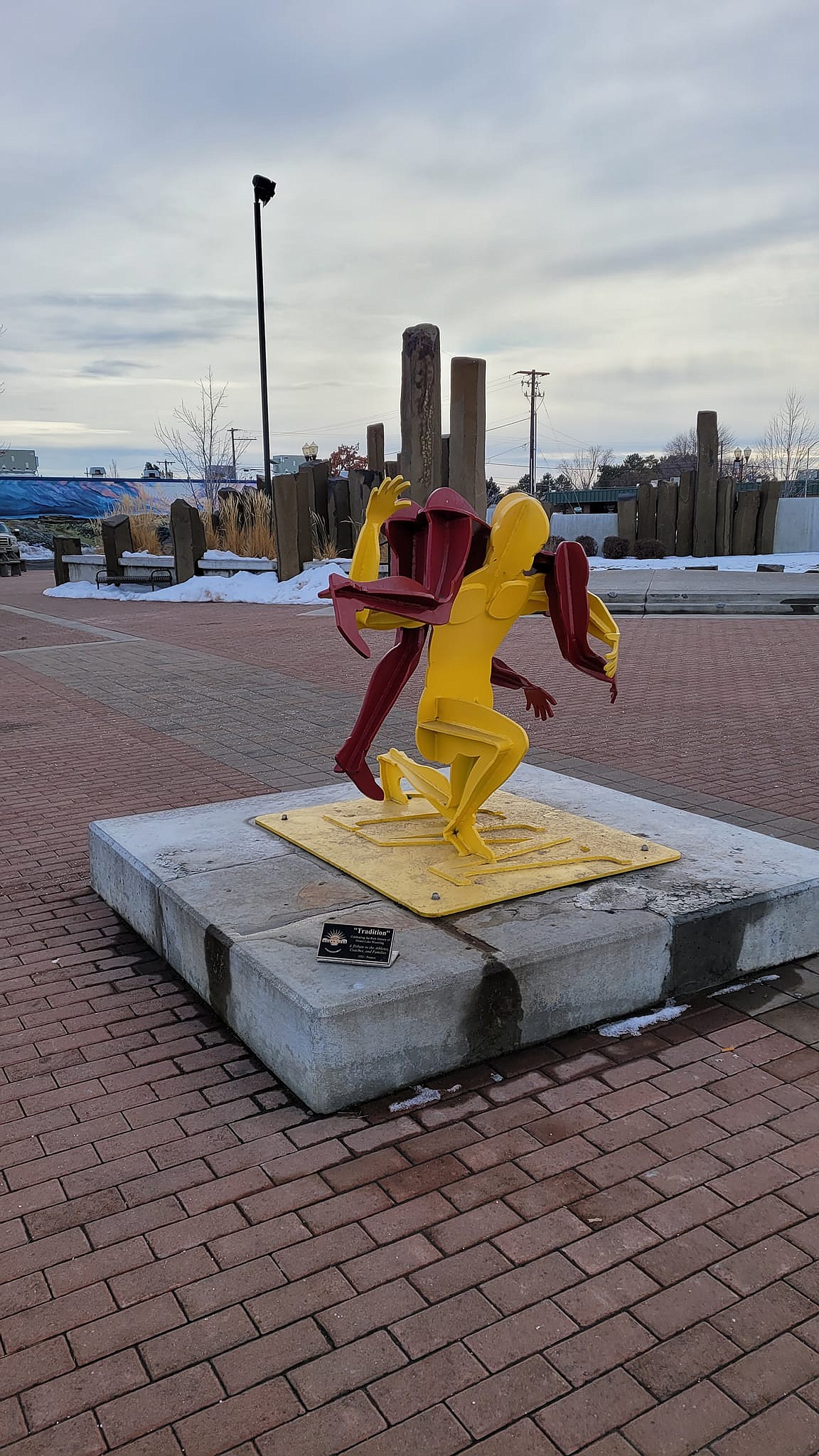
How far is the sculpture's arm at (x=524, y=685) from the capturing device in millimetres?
4605

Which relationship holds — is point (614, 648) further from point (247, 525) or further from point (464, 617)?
point (247, 525)

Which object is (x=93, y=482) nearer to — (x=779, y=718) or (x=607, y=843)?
(x=779, y=718)

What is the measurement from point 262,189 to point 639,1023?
23349mm

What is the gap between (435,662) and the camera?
4.16 m

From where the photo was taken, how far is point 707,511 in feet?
81.5

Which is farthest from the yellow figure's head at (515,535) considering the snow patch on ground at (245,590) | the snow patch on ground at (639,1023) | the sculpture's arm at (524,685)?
the snow patch on ground at (245,590)

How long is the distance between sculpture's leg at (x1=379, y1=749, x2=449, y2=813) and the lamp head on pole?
70.6 feet

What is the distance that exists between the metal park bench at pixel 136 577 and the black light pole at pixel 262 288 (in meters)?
3.04

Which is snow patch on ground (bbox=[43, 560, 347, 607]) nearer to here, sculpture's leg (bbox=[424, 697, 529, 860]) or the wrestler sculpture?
the wrestler sculpture

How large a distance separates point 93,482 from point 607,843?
161ft

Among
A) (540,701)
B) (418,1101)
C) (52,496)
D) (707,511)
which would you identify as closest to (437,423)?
(707,511)

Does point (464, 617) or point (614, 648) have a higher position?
point (464, 617)

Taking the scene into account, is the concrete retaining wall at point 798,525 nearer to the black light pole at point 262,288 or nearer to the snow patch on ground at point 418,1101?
the black light pole at point 262,288

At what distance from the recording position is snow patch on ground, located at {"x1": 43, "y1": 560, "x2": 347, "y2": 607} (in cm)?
1972
